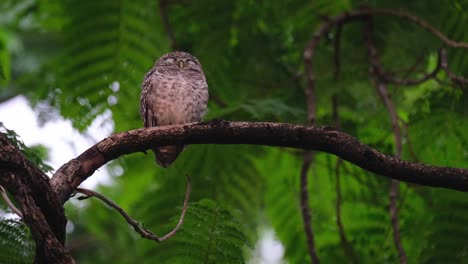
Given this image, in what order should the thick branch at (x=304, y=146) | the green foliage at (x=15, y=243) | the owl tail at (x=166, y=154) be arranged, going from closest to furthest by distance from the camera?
the green foliage at (x=15, y=243), the thick branch at (x=304, y=146), the owl tail at (x=166, y=154)

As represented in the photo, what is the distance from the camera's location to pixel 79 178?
3594 millimetres

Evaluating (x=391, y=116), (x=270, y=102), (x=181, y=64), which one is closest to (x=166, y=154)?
(x=270, y=102)

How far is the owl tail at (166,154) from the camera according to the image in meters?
5.54

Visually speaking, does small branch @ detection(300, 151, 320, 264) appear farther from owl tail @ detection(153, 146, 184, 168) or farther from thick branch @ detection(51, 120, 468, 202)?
thick branch @ detection(51, 120, 468, 202)

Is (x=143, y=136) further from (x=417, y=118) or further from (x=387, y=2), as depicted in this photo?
(x=387, y=2)

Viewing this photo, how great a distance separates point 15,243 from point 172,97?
2664 mm

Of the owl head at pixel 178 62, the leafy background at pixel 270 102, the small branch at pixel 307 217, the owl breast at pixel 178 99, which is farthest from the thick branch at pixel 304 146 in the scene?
the owl head at pixel 178 62

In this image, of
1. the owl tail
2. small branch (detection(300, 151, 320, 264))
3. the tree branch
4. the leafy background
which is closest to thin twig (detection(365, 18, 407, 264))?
the leafy background

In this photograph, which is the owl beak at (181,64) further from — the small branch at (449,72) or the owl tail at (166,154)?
the small branch at (449,72)

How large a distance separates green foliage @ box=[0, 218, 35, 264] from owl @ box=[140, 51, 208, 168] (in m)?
2.34

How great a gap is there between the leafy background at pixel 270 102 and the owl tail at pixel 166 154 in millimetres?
262

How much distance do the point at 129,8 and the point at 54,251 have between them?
155 inches

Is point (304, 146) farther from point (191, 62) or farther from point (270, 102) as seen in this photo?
point (191, 62)

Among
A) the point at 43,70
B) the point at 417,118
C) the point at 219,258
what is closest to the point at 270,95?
the point at 417,118
